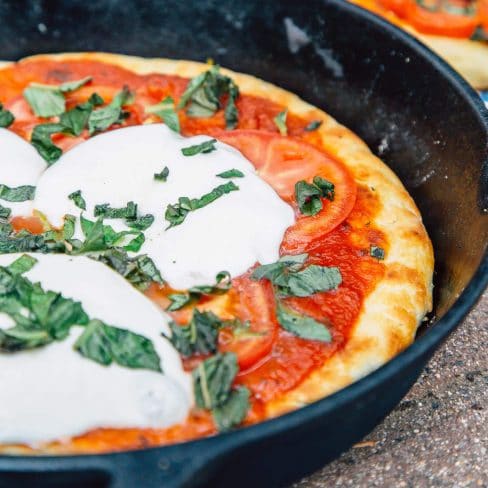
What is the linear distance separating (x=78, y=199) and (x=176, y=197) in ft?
1.52

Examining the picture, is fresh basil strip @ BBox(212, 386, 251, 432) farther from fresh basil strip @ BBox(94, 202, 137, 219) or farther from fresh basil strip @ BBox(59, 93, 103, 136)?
fresh basil strip @ BBox(59, 93, 103, 136)

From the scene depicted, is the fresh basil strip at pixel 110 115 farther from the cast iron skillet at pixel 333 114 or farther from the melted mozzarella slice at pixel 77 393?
the melted mozzarella slice at pixel 77 393

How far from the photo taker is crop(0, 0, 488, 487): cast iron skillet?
2119 mm

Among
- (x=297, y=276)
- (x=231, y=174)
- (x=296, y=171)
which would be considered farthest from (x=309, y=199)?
(x=297, y=276)

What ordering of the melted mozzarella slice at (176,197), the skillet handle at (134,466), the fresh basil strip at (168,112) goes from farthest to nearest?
the fresh basil strip at (168,112), the melted mozzarella slice at (176,197), the skillet handle at (134,466)

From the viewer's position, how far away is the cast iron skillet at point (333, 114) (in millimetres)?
2119

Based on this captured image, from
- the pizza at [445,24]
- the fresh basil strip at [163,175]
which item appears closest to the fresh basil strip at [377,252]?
the fresh basil strip at [163,175]

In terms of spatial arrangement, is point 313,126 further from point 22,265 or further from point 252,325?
point 22,265

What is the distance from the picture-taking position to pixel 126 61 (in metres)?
4.69

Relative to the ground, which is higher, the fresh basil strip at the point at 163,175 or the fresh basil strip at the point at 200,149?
the fresh basil strip at the point at 200,149

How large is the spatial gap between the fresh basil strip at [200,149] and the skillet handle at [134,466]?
189 cm

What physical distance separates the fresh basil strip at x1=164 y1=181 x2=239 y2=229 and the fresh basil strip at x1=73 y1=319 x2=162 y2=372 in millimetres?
787

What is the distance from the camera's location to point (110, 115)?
4.18 m

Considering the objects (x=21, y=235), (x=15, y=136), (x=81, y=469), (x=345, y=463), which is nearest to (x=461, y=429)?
(x=345, y=463)
